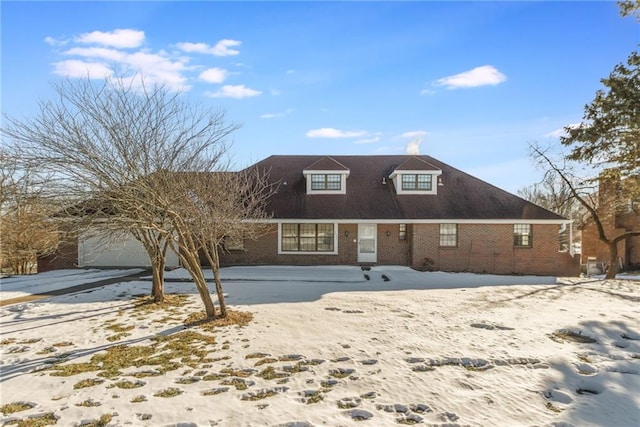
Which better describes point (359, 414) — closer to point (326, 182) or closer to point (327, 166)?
point (326, 182)

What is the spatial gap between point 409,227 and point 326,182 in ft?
17.0

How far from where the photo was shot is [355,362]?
6355 millimetres

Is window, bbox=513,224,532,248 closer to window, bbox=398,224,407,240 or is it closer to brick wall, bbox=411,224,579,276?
brick wall, bbox=411,224,579,276

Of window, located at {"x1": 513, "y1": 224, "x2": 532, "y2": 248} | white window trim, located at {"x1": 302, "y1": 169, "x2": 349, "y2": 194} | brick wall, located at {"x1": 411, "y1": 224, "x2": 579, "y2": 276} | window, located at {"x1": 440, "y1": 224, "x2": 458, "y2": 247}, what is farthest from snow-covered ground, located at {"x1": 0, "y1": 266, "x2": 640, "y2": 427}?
white window trim, located at {"x1": 302, "y1": 169, "x2": 349, "y2": 194}

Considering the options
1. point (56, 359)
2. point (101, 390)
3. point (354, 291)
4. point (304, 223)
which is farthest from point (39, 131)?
point (304, 223)


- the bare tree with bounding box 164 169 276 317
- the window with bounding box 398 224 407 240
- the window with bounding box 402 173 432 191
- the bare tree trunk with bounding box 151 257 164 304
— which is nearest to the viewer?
the bare tree with bounding box 164 169 276 317

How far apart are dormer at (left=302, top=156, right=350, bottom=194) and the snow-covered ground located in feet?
31.7

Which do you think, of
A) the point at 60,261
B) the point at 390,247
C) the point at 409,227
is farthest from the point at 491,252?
the point at 60,261

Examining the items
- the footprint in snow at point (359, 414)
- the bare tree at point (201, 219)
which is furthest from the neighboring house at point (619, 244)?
the footprint in snow at point (359, 414)

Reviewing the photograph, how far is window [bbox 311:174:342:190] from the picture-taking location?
20750 mm

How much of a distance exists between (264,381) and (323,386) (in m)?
0.92

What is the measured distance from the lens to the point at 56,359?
21.7ft

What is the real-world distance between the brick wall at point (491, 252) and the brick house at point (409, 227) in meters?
0.05

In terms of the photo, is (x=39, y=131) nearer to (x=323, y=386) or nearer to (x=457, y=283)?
(x=323, y=386)
